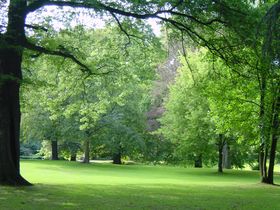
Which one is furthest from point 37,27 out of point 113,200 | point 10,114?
point 113,200

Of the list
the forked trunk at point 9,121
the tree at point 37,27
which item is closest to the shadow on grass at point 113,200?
the forked trunk at point 9,121

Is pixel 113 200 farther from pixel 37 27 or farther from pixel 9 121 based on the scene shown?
pixel 37 27

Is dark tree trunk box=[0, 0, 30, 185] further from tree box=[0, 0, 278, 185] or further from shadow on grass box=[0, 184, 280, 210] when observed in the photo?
shadow on grass box=[0, 184, 280, 210]

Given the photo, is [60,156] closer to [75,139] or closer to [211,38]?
[75,139]

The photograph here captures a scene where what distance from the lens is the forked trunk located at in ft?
60.9

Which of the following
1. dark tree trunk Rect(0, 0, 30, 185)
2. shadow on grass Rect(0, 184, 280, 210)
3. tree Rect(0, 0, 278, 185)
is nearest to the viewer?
shadow on grass Rect(0, 184, 280, 210)

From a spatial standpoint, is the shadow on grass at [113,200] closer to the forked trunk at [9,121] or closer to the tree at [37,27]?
the forked trunk at [9,121]

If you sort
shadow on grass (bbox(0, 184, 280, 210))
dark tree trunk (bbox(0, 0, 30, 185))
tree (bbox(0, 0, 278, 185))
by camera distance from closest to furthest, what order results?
1. shadow on grass (bbox(0, 184, 280, 210))
2. tree (bbox(0, 0, 278, 185))
3. dark tree trunk (bbox(0, 0, 30, 185))

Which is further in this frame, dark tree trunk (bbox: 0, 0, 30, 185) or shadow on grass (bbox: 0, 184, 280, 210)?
dark tree trunk (bbox: 0, 0, 30, 185)

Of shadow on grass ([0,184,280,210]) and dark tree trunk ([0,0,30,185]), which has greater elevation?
dark tree trunk ([0,0,30,185])

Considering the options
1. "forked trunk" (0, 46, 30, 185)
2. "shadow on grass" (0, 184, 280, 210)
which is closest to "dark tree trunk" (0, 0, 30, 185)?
"forked trunk" (0, 46, 30, 185)

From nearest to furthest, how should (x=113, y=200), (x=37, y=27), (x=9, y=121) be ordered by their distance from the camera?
(x=113, y=200) < (x=9, y=121) < (x=37, y=27)

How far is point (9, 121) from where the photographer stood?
1911 cm

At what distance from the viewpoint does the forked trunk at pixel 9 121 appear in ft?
60.9
